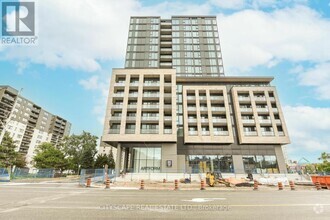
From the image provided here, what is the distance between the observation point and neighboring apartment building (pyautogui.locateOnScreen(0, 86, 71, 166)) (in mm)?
74000

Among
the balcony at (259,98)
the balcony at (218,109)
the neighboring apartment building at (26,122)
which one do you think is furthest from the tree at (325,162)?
the neighboring apartment building at (26,122)

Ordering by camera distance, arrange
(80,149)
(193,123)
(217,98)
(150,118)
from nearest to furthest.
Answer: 1. (150,118)
2. (193,123)
3. (217,98)
4. (80,149)

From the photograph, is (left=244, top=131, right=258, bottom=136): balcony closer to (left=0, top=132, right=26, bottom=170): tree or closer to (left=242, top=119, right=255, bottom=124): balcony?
(left=242, top=119, right=255, bottom=124): balcony

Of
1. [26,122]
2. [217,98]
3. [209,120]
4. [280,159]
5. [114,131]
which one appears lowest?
[280,159]

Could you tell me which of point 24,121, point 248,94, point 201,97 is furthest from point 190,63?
point 24,121

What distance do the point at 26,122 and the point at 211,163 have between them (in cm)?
8646

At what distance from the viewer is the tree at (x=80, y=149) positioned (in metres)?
51.1

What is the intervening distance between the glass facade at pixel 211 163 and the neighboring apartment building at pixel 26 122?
66396mm

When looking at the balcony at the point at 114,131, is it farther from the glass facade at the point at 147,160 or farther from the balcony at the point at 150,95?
the balcony at the point at 150,95

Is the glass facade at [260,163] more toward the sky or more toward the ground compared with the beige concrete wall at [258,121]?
more toward the ground

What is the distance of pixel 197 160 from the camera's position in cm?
4056

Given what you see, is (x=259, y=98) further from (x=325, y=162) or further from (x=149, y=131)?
(x=325, y=162)

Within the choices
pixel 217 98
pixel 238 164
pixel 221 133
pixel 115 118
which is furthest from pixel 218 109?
pixel 115 118

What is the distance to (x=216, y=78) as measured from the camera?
49.2m
